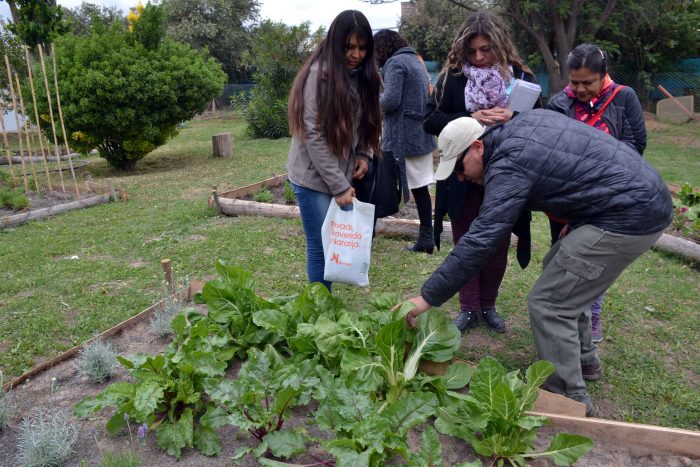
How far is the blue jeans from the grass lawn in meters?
0.75

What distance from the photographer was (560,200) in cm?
237

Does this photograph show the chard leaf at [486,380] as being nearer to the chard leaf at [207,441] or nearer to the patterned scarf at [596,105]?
the chard leaf at [207,441]

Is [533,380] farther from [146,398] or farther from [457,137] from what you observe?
[146,398]

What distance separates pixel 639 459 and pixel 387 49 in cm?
357

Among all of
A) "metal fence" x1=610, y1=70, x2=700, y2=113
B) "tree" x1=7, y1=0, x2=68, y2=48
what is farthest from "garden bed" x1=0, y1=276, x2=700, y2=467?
"metal fence" x1=610, y1=70, x2=700, y2=113

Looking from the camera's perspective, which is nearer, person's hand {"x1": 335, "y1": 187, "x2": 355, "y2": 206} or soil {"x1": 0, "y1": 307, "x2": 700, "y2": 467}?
soil {"x1": 0, "y1": 307, "x2": 700, "y2": 467}

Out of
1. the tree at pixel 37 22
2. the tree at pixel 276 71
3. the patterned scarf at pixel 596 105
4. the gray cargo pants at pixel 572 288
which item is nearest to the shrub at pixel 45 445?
the gray cargo pants at pixel 572 288

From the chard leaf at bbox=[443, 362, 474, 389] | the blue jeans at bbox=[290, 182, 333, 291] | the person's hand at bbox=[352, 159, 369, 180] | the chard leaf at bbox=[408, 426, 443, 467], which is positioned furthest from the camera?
the person's hand at bbox=[352, 159, 369, 180]

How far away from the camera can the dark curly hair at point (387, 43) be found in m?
4.74

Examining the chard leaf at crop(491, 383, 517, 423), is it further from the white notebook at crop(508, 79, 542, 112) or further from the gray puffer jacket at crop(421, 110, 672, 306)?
the white notebook at crop(508, 79, 542, 112)

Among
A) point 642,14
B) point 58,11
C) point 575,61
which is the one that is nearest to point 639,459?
point 575,61

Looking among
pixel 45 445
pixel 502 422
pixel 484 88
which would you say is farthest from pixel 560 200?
pixel 45 445

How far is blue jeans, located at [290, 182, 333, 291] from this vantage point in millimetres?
3268

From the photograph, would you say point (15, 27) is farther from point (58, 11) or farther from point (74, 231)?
point (74, 231)
